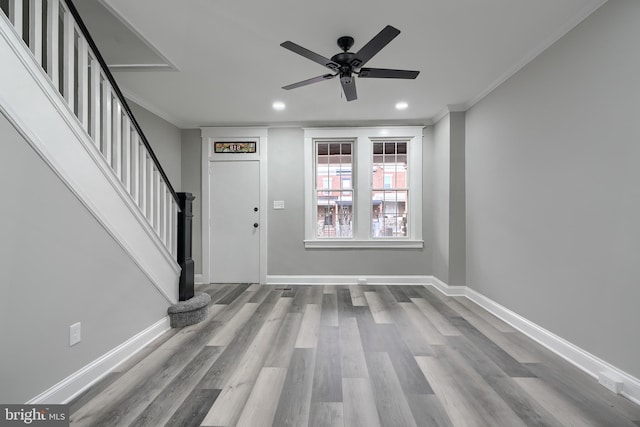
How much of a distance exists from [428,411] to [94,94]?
2.92m

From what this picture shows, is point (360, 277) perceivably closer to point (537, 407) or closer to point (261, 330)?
point (261, 330)

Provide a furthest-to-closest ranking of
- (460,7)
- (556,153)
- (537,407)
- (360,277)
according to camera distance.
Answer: (360,277) → (556,153) → (460,7) → (537,407)

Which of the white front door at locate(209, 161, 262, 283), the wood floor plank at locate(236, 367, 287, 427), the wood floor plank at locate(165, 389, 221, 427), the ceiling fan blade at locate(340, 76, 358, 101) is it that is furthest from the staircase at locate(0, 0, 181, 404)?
the white front door at locate(209, 161, 262, 283)

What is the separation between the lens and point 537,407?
155 cm

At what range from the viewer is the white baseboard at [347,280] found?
4289mm

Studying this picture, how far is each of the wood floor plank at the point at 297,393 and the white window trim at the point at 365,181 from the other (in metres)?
2.34

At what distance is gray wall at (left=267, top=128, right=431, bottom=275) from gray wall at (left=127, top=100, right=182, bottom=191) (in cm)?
145

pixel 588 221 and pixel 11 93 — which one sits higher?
pixel 11 93

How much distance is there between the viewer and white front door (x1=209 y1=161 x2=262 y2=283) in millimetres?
4391

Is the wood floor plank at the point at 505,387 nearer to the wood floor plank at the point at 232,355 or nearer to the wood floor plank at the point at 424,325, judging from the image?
the wood floor plank at the point at 424,325

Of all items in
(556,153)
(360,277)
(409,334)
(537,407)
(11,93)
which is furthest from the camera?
(360,277)

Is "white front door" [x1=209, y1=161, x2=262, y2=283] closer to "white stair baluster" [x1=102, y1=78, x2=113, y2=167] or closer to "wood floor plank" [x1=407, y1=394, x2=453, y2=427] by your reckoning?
"white stair baluster" [x1=102, y1=78, x2=113, y2=167]

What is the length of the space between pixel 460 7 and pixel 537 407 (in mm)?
2558

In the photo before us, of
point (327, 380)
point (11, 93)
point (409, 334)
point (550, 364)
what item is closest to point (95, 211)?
point (11, 93)
